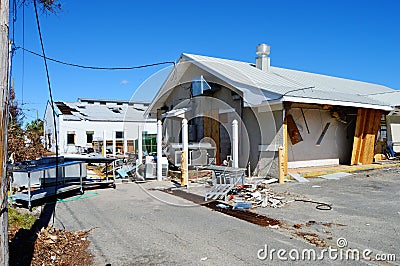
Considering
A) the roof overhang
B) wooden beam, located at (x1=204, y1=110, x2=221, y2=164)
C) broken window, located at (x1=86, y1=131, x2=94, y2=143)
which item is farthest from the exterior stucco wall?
broken window, located at (x1=86, y1=131, x2=94, y2=143)

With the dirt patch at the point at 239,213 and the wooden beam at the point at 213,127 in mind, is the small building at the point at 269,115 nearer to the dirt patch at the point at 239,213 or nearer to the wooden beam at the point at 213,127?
the wooden beam at the point at 213,127

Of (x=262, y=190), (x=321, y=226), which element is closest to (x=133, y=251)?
(x=321, y=226)

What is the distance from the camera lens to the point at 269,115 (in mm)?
11266

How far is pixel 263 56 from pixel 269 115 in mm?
5206

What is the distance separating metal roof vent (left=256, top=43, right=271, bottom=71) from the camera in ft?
49.9

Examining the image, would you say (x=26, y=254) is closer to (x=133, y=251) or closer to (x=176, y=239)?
(x=133, y=251)

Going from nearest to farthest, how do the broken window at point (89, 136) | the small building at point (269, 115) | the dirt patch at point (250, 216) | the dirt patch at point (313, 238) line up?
the dirt patch at point (313, 238), the dirt patch at point (250, 216), the small building at point (269, 115), the broken window at point (89, 136)

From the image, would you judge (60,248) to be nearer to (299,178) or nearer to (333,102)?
(299,178)

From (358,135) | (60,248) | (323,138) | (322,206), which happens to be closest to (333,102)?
(323,138)

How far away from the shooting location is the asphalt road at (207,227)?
4.44 meters

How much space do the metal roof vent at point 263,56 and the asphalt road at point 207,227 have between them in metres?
7.99

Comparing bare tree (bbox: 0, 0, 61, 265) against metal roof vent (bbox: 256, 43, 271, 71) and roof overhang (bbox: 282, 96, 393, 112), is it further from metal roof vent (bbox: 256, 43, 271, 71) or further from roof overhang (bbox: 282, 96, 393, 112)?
metal roof vent (bbox: 256, 43, 271, 71)

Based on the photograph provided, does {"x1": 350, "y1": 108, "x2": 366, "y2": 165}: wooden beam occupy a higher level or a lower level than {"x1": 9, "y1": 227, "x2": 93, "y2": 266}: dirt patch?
higher

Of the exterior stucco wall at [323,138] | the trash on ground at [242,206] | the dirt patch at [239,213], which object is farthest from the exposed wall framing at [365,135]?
the dirt patch at [239,213]
